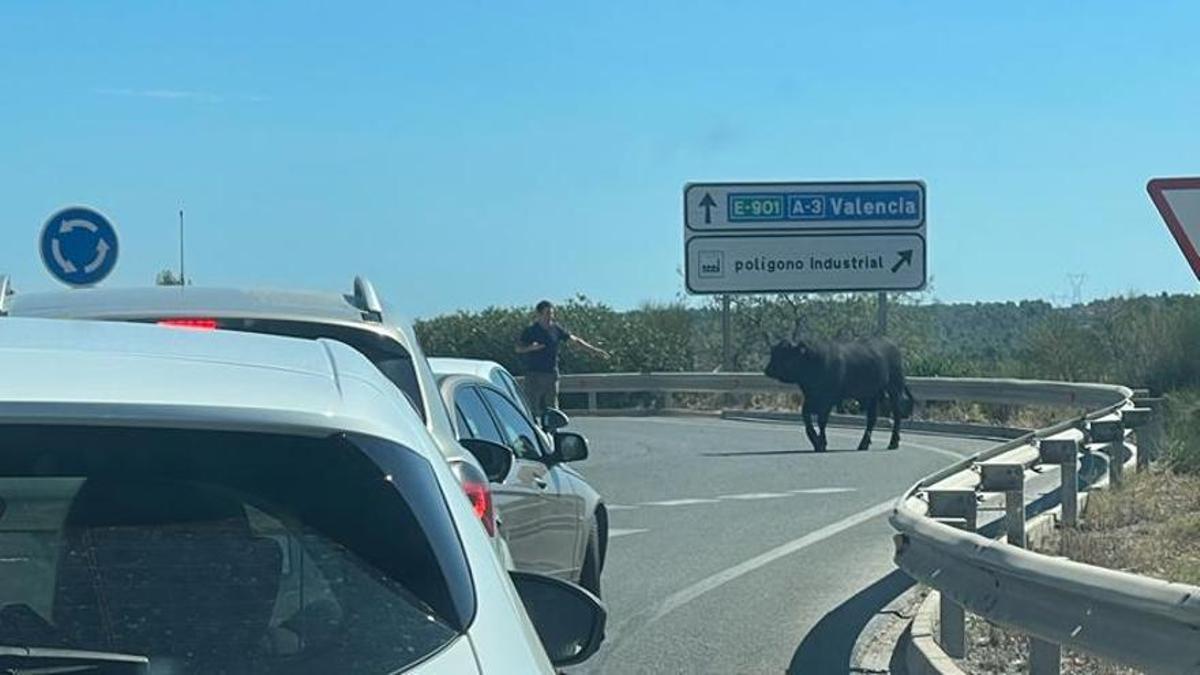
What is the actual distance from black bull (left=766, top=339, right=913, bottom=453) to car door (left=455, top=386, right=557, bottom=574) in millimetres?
13450

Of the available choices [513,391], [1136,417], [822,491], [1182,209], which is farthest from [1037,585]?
[822,491]

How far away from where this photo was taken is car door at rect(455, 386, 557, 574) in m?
7.84

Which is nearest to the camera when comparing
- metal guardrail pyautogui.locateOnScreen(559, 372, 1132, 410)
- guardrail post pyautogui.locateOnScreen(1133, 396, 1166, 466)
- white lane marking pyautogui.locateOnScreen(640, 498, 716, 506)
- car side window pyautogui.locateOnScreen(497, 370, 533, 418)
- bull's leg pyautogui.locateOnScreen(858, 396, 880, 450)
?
car side window pyautogui.locateOnScreen(497, 370, 533, 418)

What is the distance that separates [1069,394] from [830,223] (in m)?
11.3

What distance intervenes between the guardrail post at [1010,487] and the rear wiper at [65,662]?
6900 millimetres

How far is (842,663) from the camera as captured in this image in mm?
8484

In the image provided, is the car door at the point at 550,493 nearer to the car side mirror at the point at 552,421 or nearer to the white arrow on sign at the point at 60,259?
the car side mirror at the point at 552,421

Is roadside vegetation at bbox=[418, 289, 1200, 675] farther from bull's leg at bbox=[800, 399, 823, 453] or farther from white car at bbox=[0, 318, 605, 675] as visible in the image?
white car at bbox=[0, 318, 605, 675]

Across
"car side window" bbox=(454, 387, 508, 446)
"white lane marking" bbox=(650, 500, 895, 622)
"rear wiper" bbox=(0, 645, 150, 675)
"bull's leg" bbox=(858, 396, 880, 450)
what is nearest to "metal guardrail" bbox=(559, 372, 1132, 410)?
"bull's leg" bbox=(858, 396, 880, 450)

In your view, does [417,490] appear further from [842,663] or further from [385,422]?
[842,663]

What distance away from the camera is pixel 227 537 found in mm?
2910

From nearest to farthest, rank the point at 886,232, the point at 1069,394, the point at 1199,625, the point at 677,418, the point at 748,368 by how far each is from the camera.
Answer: the point at 1199,625 → the point at 1069,394 → the point at 677,418 → the point at 886,232 → the point at 748,368

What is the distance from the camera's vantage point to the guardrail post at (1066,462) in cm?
1030

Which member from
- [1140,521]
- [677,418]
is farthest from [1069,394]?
[1140,521]
